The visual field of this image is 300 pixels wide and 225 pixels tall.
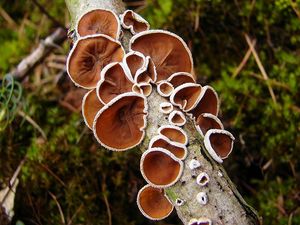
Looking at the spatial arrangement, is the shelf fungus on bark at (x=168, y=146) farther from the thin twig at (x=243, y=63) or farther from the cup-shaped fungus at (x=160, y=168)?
the thin twig at (x=243, y=63)

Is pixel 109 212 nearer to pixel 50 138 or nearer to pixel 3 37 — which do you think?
pixel 50 138

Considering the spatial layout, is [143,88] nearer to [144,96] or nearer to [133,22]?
[144,96]

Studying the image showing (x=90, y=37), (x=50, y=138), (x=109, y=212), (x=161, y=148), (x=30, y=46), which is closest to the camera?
(x=161, y=148)

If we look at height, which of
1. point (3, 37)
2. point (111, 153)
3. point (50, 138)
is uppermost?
point (3, 37)

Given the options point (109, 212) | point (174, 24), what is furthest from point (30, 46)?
point (109, 212)

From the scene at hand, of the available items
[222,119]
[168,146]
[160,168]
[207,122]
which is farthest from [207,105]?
[222,119]

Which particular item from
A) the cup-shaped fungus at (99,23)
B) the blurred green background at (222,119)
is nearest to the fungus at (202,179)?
the cup-shaped fungus at (99,23)

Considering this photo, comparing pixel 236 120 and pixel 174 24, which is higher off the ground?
pixel 174 24
